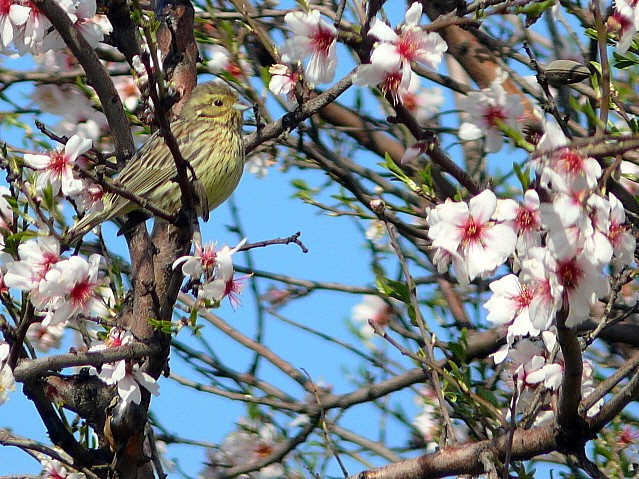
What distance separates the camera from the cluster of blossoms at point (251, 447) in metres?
5.61

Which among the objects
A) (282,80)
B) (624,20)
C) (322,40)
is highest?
(282,80)

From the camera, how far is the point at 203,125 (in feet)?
20.3

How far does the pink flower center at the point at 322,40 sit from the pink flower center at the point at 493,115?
60 cm

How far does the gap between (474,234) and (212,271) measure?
1.08 metres

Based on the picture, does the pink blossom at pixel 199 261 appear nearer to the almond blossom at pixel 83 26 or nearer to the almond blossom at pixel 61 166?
the almond blossom at pixel 61 166

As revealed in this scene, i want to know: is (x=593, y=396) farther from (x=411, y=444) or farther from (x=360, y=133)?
(x=360, y=133)

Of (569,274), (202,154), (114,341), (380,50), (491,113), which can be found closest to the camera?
(569,274)

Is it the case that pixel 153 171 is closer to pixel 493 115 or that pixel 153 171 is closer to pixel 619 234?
pixel 493 115

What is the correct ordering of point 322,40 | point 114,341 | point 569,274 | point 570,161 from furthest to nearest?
point 114,341 < point 322,40 < point 569,274 < point 570,161

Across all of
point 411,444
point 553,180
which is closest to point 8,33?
point 553,180

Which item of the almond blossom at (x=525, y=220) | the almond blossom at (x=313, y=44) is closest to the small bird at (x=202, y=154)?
the almond blossom at (x=313, y=44)

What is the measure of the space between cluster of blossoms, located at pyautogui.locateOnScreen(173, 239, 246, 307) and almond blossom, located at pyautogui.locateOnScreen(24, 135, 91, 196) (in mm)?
445

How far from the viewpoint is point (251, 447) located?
5.70 meters

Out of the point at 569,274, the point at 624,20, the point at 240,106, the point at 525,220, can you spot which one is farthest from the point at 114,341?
the point at 240,106
